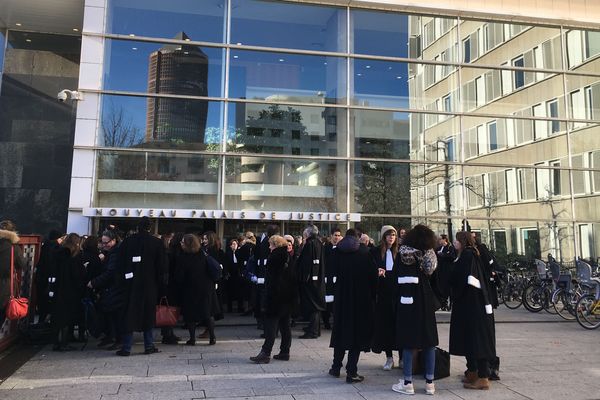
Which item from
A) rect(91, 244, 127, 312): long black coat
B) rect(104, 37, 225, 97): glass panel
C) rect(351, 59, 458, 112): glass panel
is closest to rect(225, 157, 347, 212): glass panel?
rect(104, 37, 225, 97): glass panel

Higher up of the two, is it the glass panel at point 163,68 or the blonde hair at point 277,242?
the glass panel at point 163,68

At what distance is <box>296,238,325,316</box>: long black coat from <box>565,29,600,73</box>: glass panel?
1412 cm

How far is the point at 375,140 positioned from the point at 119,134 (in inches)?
303

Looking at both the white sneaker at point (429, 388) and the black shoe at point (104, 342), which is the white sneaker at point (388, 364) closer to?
the white sneaker at point (429, 388)

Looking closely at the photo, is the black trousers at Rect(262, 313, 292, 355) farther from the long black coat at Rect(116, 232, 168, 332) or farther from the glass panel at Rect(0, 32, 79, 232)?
the glass panel at Rect(0, 32, 79, 232)

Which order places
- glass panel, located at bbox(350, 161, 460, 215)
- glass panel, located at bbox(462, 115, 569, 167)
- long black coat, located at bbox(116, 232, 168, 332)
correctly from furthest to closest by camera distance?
glass panel, located at bbox(462, 115, 569, 167), glass panel, located at bbox(350, 161, 460, 215), long black coat, located at bbox(116, 232, 168, 332)

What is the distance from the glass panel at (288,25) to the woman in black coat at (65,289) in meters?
9.52

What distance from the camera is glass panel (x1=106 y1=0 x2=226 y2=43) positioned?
46.7ft

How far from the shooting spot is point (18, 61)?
15.8 meters

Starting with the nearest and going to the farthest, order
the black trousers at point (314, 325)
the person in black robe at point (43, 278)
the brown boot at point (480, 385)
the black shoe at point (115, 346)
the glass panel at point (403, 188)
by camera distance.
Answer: the brown boot at point (480, 385)
the black shoe at point (115, 346)
the person in black robe at point (43, 278)
the black trousers at point (314, 325)
the glass panel at point (403, 188)

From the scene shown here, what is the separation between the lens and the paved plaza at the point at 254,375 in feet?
17.1

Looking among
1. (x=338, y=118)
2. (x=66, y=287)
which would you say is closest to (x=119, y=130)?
(x=338, y=118)

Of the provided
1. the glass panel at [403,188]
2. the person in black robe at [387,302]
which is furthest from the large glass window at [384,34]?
the person in black robe at [387,302]

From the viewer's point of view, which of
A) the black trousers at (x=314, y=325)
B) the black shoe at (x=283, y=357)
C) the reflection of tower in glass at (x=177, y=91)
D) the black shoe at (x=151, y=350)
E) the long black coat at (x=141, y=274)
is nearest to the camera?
the black shoe at (x=283, y=357)
